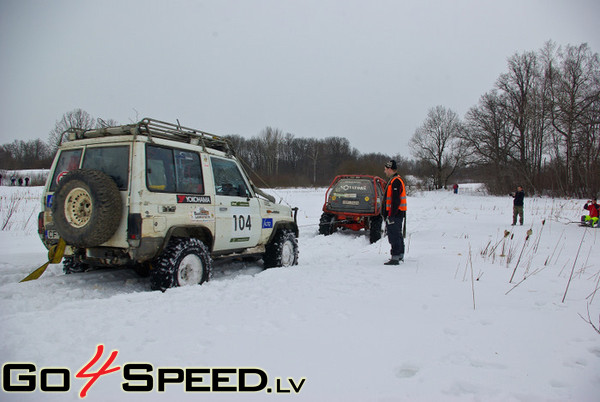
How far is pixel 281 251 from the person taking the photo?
269 inches

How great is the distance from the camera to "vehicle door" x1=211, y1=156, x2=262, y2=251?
569 cm

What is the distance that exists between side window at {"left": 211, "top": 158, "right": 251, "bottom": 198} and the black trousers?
2.68 metres

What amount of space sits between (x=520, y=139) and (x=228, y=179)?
1830 inches

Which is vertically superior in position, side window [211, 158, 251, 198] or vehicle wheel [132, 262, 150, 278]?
side window [211, 158, 251, 198]

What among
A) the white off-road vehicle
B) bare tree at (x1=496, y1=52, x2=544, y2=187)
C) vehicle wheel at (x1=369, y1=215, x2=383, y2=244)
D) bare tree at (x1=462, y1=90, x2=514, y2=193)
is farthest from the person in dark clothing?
bare tree at (x1=462, y1=90, x2=514, y2=193)

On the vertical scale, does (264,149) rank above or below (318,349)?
above

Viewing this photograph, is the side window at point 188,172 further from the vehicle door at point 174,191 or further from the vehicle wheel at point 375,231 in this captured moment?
the vehicle wheel at point 375,231

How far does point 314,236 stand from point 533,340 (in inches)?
341

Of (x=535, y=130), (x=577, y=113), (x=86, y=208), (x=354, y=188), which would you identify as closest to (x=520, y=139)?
(x=535, y=130)

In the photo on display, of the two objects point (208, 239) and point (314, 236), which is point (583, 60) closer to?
point (314, 236)

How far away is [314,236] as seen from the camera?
11.8 meters

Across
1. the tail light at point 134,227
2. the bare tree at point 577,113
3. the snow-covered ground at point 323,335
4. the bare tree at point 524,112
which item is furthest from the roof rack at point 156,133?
the bare tree at point 524,112

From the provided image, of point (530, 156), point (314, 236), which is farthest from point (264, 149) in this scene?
point (314, 236)

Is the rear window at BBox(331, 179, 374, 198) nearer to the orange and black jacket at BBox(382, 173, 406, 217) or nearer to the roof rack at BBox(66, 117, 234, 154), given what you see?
the orange and black jacket at BBox(382, 173, 406, 217)
